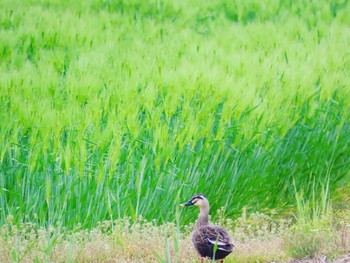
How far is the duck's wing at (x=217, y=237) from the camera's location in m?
5.64

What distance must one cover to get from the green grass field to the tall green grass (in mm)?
15

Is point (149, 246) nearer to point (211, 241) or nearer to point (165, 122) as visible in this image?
point (211, 241)

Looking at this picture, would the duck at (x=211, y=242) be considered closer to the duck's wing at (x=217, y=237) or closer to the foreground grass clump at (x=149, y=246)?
the duck's wing at (x=217, y=237)

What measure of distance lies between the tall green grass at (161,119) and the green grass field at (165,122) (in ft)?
0.05

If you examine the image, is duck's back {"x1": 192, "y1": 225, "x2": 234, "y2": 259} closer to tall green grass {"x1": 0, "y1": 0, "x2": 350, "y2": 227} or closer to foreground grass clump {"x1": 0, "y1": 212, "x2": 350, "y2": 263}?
foreground grass clump {"x1": 0, "y1": 212, "x2": 350, "y2": 263}

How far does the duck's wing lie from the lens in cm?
564

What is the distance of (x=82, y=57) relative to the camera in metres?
9.45

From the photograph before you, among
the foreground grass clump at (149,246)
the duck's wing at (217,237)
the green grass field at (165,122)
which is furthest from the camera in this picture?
the green grass field at (165,122)

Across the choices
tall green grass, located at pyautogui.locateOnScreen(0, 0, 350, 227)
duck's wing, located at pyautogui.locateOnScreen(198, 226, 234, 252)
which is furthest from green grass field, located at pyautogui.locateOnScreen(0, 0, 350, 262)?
duck's wing, located at pyautogui.locateOnScreen(198, 226, 234, 252)

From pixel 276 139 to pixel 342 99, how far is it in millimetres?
1125

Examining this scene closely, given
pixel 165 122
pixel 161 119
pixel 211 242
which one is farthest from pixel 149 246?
pixel 161 119

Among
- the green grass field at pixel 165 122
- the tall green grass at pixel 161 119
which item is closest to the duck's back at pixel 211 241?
the green grass field at pixel 165 122

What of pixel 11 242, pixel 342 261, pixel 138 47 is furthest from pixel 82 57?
pixel 342 261

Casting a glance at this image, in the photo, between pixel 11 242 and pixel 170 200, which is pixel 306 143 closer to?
pixel 170 200
